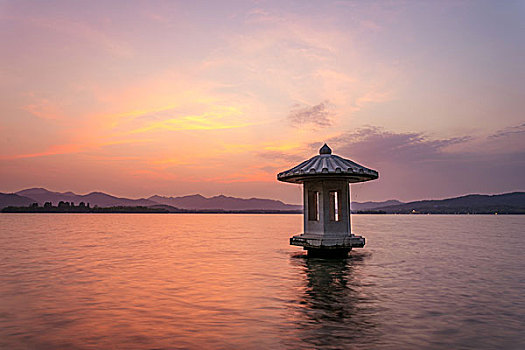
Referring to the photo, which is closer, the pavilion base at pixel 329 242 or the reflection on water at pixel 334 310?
the reflection on water at pixel 334 310

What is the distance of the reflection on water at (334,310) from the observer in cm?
883

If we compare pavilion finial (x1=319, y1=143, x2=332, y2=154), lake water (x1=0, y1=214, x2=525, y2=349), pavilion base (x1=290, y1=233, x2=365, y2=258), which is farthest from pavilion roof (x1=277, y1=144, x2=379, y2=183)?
lake water (x1=0, y1=214, x2=525, y2=349)

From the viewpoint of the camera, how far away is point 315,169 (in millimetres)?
18766

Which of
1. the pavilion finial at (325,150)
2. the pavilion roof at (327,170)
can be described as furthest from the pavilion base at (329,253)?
the pavilion finial at (325,150)

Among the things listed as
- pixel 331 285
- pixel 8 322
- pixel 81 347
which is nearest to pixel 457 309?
pixel 331 285

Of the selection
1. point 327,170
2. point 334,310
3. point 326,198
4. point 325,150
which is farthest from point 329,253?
point 334,310

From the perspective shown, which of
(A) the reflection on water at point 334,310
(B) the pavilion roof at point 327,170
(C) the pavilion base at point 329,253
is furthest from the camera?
(C) the pavilion base at point 329,253

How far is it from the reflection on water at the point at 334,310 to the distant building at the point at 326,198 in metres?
1.39

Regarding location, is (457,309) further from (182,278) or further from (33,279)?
(33,279)

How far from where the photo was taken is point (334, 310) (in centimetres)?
1133

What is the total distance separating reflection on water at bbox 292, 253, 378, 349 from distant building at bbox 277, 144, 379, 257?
139cm

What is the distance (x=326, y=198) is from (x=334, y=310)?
865 cm

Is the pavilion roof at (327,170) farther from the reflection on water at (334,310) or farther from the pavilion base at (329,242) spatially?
the reflection on water at (334,310)

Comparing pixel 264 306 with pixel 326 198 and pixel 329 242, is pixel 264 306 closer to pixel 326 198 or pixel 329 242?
pixel 329 242
